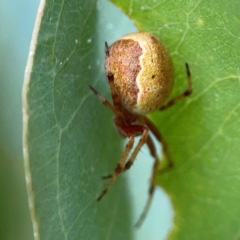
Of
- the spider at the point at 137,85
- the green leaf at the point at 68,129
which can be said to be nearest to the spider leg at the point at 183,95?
the spider at the point at 137,85

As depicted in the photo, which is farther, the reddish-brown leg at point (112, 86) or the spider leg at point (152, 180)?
the spider leg at point (152, 180)

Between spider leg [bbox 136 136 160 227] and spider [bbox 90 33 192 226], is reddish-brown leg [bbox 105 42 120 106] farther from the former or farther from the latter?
spider leg [bbox 136 136 160 227]

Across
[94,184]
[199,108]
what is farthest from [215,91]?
[94,184]

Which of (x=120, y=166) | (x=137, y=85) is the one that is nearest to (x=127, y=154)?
(x=120, y=166)

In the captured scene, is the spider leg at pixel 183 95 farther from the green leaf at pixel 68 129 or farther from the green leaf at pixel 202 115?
the green leaf at pixel 68 129

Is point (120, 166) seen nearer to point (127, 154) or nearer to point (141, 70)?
point (127, 154)

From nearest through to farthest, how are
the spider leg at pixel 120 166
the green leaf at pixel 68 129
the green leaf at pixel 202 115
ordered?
the green leaf at pixel 68 129
the green leaf at pixel 202 115
the spider leg at pixel 120 166

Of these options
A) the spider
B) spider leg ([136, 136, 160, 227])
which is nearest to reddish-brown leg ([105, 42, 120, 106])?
the spider
